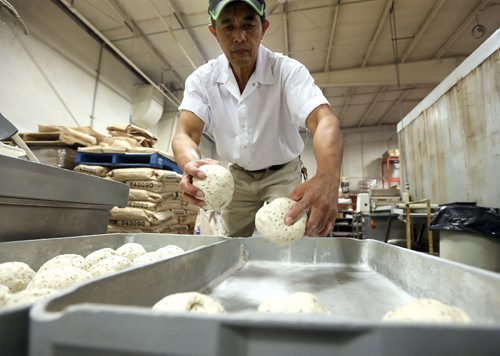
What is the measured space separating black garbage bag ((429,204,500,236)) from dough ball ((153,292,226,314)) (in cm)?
255

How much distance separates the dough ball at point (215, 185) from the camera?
1.21m

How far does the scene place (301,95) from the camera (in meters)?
1.49

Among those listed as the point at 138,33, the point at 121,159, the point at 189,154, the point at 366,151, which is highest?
the point at 138,33

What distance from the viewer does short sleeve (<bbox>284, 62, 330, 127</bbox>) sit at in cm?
142

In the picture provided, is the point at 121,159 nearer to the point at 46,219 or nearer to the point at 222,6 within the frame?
the point at 46,219

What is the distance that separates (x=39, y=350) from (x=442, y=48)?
7.10m

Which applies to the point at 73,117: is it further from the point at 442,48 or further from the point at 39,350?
the point at 442,48

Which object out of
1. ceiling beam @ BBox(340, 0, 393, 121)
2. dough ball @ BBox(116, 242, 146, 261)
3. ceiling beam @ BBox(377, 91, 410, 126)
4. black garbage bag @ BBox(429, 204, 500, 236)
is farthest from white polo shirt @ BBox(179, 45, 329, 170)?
ceiling beam @ BBox(377, 91, 410, 126)

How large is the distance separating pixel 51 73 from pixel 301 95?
3984 millimetres

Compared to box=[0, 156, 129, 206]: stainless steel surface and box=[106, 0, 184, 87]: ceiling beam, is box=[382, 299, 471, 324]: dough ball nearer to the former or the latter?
box=[0, 156, 129, 206]: stainless steel surface

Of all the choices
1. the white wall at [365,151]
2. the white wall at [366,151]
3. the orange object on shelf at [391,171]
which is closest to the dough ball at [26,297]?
the orange object on shelf at [391,171]

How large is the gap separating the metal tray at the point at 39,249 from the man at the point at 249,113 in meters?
0.30

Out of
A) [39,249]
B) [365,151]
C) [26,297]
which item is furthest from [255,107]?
[365,151]

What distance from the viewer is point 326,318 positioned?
0.33 meters
